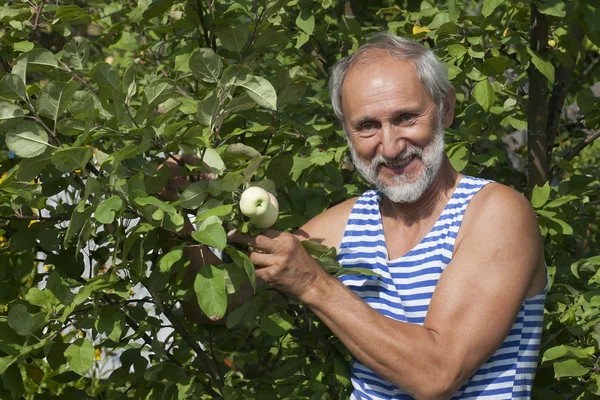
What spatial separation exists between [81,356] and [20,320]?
164 millimetres

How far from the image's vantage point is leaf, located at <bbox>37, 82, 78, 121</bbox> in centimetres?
186

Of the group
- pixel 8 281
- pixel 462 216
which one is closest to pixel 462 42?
pixel 462 216

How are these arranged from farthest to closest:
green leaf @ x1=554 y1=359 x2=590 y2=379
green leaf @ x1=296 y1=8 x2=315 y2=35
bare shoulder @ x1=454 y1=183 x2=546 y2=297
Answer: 1. green leaf @ x1=296 y1=8 x2=315 y2=35
2. green leaf @ x1=554 y1=359 x2=590 y2=379
3. bare shoulder @ x1=454 y1=183 x2=546 y2=297

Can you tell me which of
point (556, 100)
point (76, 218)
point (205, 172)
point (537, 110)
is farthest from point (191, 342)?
point (556, 100)

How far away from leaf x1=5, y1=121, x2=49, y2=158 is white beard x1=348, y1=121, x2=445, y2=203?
→ 91 centimetres

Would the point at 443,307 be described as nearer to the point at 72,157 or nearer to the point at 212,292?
the point at 212,292

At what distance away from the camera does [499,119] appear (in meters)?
3.09

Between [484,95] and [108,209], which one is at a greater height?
[108,209]

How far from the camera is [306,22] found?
3.03m

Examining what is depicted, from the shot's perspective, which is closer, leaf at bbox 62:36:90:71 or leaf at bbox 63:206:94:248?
leaf at bbox 63:206:94:248

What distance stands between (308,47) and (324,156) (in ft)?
3.03

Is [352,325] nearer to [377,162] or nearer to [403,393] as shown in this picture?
[403,393]

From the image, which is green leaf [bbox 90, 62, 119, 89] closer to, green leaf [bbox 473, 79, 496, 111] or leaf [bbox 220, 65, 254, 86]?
leaf [bbox 220, 65, 254, 86]

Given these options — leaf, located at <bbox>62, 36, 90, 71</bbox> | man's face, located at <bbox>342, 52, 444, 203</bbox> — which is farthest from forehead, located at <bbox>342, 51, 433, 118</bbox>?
leaf, located at <bbox>62, 36, 90, 71</bbox>
